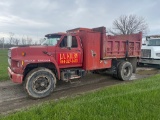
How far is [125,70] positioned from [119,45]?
1.50 meters

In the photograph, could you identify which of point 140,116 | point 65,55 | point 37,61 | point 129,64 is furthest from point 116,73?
point 140,116

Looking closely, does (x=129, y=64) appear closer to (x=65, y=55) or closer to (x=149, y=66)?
(x=65, y=55)

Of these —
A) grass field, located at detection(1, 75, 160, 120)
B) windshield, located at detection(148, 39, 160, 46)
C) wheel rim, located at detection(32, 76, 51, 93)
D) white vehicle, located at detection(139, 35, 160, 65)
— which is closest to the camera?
grass field, located at detection(1, 75, 160, 120)

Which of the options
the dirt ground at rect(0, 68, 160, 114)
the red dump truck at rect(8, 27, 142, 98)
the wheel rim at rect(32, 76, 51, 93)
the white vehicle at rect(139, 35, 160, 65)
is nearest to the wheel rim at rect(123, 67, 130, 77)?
the red dump truck at rect(8, 27, 142, 98)

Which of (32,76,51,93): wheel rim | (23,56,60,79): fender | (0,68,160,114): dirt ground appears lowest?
(0,68,160,114): dirt ground

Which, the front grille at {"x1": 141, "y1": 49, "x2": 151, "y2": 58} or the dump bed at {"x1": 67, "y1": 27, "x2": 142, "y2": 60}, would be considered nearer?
the dump bed at {"x1": 67, "y1": 27, "x2": 142, "y2": 60}

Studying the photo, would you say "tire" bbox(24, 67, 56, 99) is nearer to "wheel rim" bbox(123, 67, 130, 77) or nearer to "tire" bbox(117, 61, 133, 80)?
"tire" bbox(117, 61, 133, 80)

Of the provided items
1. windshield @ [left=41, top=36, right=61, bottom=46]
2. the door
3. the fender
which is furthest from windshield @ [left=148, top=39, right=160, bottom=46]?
the fender

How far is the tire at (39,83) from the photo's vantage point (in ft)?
18.6

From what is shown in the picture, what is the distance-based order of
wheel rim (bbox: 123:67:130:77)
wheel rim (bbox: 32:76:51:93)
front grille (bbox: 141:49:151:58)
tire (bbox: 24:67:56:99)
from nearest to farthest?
tire (bbox: 24:67:56:99) → wheel rim (bbox: 32:76:51:93) → wheel rim (bbox: 123:67:130:77) → front grille (bbox: 141:49:151:58)

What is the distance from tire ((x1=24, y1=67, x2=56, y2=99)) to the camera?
5.66 metres

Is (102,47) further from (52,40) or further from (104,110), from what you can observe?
(104,110)

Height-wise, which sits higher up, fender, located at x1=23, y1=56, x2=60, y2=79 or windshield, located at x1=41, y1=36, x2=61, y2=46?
windshield, located at x1=41, y1=36, x2=61, y2=46

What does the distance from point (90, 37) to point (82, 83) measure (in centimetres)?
230
